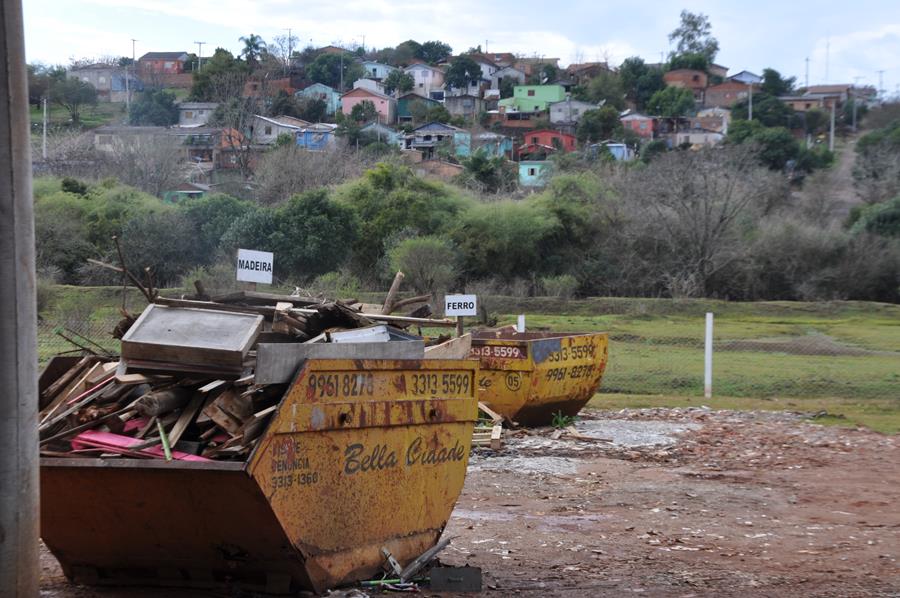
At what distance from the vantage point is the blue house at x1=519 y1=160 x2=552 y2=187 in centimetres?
6555

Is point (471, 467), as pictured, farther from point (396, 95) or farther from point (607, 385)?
point (396, 95)

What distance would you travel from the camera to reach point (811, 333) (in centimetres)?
3553

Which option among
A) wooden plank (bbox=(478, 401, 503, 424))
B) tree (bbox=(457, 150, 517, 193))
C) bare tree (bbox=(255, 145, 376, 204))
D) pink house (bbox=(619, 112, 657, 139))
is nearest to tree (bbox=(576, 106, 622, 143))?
pink house (bbox=(619, 112, 657, 139))

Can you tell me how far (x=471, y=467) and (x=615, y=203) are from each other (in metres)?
41.0

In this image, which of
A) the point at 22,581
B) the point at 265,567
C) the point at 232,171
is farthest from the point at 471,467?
the point at 232,171

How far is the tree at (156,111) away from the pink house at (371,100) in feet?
57.0

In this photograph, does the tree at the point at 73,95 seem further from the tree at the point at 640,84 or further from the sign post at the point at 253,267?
the sign post at the point at 253,267

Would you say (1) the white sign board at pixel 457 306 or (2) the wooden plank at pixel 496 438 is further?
(1) the white sign board at pixel 457 306

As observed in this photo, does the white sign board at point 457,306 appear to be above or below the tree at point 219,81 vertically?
below

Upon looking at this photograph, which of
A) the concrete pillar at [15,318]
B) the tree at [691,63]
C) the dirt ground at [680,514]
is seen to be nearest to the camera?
the concrete pillar at [15,318]

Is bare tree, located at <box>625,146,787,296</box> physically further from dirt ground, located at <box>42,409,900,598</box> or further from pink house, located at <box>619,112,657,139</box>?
pink house, located at <box>619,112,657,139</box>

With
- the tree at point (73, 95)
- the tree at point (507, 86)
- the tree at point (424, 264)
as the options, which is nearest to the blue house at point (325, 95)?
the tree at point (73, 95)

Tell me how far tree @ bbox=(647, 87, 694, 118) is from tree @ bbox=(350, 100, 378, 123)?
108ft

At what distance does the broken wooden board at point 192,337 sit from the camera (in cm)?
641
